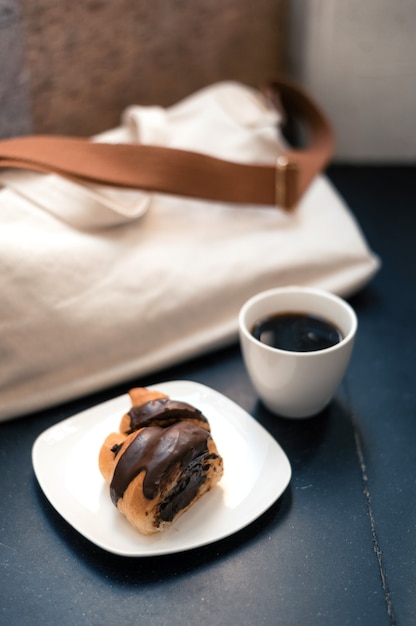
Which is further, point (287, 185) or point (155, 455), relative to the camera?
point (287, 185)

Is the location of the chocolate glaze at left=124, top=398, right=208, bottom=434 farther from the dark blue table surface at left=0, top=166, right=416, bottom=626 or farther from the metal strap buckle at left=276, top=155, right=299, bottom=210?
the metal strap buckle at left=276, top=155, right=299, bottom=210

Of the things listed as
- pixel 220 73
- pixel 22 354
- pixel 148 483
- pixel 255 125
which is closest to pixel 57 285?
pixel 22 354

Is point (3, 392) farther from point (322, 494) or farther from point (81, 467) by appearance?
point (322, 494)

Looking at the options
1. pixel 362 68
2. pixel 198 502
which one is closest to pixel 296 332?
pixel 198 502

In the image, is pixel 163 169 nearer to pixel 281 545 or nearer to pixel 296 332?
pixel 296 332

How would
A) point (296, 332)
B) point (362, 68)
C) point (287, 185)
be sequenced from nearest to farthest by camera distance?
point (296, 332) < point (287, 185) < point (362, 68)

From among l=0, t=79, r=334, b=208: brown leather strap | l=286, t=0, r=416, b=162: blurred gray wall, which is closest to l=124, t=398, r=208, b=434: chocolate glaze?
l=0, t=79, r=334, b=208: brown leather strap

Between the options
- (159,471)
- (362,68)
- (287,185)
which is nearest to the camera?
(159,471)
